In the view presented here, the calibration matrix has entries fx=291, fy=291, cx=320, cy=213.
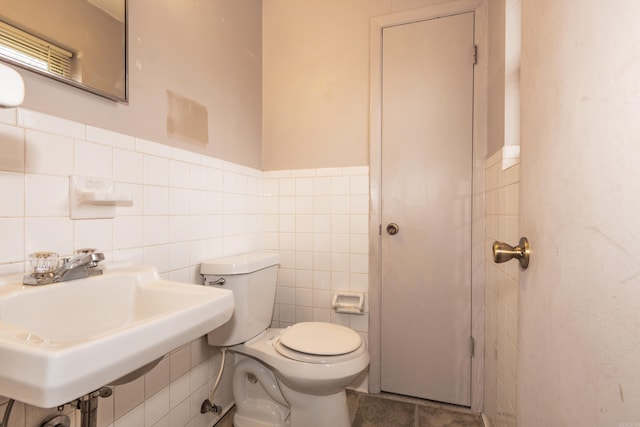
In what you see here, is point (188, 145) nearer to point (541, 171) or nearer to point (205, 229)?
point (205, 229)

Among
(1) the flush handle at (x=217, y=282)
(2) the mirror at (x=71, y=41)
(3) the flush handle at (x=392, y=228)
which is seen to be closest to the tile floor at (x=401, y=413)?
(1) the flush handle at (x=217, y=282)

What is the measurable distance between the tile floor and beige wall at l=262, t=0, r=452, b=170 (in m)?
1.33

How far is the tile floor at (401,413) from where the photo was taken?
1.44 m

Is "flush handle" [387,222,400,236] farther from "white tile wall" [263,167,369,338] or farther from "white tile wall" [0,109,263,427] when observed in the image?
"white tile wall" [0,109,263,427]

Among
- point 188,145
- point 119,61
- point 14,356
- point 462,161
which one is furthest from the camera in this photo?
point 462,161

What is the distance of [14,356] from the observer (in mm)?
416

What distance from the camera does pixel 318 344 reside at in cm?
124

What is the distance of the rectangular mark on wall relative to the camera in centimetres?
119

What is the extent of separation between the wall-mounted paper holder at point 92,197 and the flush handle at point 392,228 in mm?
1243

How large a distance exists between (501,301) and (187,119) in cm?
154

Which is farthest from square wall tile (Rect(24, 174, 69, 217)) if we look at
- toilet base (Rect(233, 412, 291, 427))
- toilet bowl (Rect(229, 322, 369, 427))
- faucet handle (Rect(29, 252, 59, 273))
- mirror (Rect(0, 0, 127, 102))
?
toilet base (Rect(233, 412, 291, 427))

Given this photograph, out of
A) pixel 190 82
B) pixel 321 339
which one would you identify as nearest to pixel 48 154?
pixel 190 82

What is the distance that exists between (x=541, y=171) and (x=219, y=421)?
1678 mm

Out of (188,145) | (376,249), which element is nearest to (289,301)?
(376,249)
